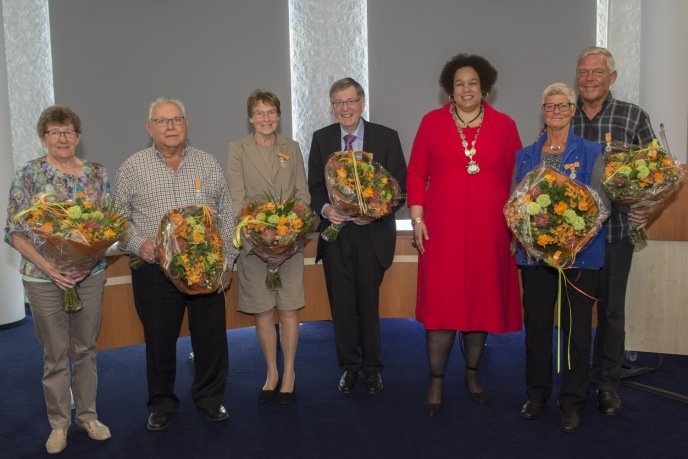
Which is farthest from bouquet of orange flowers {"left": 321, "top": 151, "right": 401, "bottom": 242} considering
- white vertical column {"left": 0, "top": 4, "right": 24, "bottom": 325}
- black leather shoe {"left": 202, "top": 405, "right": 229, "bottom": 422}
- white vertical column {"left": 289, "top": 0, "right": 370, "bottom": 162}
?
white vertical column {"left": 0, "top": 4, "right": 24, "bottom": 325}

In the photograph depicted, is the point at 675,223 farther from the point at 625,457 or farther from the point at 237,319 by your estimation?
the point at 237,319

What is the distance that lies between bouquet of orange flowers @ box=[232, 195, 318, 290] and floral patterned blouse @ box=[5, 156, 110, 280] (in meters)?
0.72

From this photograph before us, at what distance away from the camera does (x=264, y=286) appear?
380cm

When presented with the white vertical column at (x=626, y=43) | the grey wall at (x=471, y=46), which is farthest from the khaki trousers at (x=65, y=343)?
the white vertical column at (x=626, y=43)

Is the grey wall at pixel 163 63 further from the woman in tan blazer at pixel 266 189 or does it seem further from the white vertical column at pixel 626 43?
the white vertical column at pixel 626 43

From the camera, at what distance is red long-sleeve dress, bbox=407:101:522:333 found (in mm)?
3545

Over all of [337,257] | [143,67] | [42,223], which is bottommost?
[337,257]

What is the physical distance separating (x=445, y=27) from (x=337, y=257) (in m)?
3.26

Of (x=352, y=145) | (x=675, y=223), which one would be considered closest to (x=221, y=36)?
(x=352, y=145)

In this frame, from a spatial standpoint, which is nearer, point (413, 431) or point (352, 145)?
point (413, 431)

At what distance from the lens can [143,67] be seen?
5992mm

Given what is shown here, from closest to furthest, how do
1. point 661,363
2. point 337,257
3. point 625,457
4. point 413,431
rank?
point 625,457 < point 413,431 < point 337,257 < point 661,363

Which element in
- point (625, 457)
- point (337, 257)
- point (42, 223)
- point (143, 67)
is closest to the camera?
point (42, 223)

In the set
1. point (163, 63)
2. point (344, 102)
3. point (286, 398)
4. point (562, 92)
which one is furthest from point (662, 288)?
point (163, 63)
